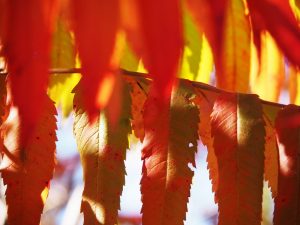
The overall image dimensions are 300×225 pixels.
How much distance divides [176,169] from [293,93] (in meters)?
0.30

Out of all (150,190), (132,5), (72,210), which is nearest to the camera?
(132,5)

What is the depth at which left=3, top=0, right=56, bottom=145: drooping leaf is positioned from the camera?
34cm

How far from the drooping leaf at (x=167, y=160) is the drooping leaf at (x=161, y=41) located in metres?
0.32

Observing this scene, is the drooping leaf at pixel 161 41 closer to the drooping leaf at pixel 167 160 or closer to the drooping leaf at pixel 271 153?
the drooping leaf at pixel 167 160

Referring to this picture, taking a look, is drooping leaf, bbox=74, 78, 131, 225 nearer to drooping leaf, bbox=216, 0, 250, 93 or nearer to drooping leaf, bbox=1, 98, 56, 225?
drooping leaf, bbox=1, 98, 56, 225

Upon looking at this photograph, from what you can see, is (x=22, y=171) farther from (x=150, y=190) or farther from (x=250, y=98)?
(x=250, y=98)

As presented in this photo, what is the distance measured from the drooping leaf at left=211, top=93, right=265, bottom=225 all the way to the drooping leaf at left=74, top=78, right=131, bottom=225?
0.11 m

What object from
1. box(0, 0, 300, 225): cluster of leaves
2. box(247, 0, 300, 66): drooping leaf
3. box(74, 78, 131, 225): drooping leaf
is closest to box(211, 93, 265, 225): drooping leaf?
box(0, 0, 300, 225): cluster of leaves

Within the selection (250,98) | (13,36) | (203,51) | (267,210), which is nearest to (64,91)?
(203,51)

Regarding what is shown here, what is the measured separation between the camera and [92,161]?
2.26ft

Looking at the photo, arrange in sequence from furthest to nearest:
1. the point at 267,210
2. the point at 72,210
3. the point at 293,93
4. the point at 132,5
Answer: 1. the point at 267,210
2. the point at 72,210
3. the point at 293,93
4. the point at 132,5

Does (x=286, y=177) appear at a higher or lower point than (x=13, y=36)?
lower

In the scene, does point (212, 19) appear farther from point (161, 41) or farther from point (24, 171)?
point (24, 171)

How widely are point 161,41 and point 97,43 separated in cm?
3
